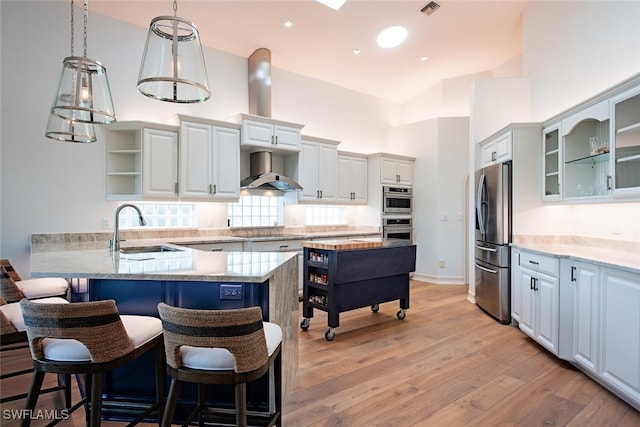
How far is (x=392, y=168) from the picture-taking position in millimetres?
6293

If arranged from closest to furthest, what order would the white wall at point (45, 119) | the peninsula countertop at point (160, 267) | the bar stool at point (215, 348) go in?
the bar stool at point (215, 348) → the peninsula countertop at point (160, 267) → the white wall at point (45, 119)

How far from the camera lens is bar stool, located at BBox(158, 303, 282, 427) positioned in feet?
4.27

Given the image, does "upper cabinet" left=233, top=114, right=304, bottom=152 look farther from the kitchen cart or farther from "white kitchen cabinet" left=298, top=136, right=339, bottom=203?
the kitchen cart

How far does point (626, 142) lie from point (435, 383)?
228cm

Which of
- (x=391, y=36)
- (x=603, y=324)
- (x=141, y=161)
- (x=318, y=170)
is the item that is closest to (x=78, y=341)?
(x=141, y=161)

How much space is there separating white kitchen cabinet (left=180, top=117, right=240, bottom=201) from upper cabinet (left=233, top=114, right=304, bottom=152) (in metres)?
0.13

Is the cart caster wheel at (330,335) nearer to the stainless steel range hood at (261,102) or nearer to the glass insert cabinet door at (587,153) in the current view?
the stainless steel range hood at (261,102)

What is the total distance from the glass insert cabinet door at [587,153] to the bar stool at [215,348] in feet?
9.72

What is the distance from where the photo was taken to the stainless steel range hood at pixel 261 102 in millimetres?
4945

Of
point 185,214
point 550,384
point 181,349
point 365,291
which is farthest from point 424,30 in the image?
point 181,349

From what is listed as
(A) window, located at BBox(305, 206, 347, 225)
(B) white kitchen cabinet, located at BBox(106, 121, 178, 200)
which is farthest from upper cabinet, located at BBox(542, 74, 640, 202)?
(B) white kitchen cabinet, located at BBox(106, 121, 178, 200)

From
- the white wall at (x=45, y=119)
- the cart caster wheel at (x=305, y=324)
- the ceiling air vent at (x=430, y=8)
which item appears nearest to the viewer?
the white wall at (x=45, y=119)

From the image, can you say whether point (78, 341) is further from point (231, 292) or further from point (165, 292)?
point (231, 292)

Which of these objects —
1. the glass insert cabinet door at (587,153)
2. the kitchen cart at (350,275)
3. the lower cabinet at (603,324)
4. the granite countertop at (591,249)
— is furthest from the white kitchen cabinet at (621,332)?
the kitchen cart at (350,275)
